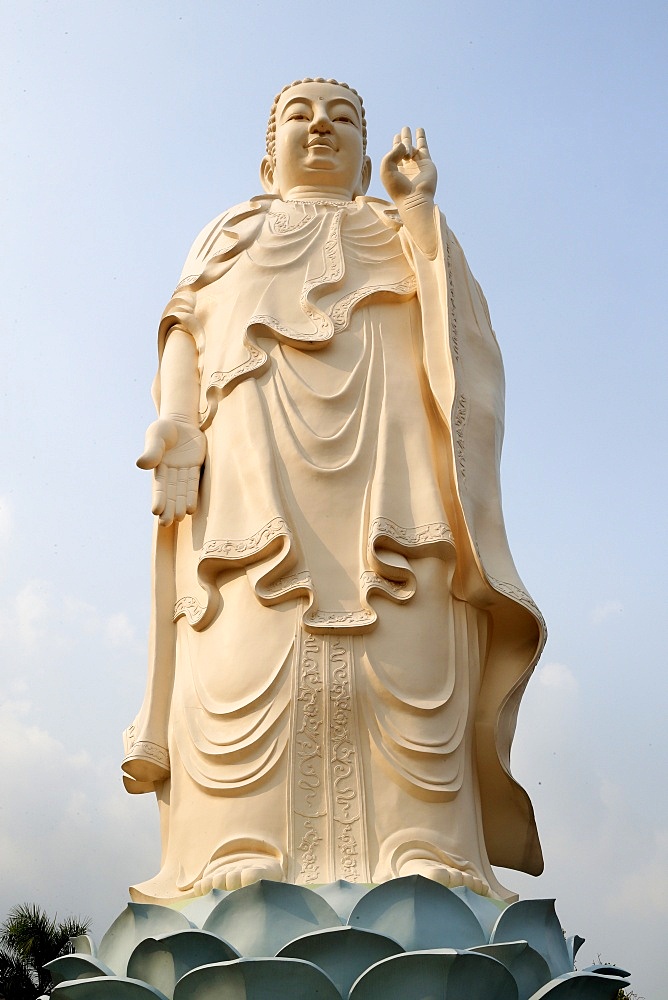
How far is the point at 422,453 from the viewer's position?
5.60 metres

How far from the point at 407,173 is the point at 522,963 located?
389cm

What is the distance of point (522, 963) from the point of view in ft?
13.7

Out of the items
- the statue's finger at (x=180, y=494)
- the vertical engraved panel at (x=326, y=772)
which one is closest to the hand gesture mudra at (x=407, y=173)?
the statue's finger at (x=180, y=494)

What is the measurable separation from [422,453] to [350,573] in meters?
0.72

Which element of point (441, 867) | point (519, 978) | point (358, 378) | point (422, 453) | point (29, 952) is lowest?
point (29, 952)

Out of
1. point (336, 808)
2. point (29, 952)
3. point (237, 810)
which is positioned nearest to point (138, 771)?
point (237, 810)

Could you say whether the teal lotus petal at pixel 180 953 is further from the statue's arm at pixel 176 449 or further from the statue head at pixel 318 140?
the statue head at pixel 318 140

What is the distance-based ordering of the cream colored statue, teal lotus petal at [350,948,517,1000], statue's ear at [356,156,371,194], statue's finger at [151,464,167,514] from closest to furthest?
teal lotus petal at [350,948,517,1000] → the cream colored statue → statue's finger at [151,464,167,514] → statue's ear at [356,156,371,194]

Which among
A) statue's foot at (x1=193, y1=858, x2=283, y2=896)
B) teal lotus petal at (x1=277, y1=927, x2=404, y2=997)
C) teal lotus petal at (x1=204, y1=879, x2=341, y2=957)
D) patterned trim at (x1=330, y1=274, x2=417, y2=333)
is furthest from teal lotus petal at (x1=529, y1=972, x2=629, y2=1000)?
patterned trim at (x1=330, y1=274, x2=417, y2=333)

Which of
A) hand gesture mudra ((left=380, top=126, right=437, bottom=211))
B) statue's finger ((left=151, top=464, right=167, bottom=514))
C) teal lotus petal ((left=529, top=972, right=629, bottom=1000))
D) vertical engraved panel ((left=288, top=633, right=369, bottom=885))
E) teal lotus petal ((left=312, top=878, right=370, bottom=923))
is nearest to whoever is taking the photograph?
teal lotus petal ((left=529, top=972, right=629, bottom=1000))

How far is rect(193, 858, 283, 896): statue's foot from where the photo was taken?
14.6ft

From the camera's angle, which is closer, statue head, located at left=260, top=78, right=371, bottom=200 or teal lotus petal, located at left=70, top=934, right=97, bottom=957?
teal lotus petal, located at left=70, top=934, right=97, bottom=957

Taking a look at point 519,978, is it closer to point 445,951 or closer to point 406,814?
point 445,951

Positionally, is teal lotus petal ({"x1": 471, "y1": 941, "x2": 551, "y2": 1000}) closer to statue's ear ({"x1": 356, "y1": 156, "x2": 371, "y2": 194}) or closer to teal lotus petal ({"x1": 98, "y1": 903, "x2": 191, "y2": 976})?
teal lotus petal ({"x1": 98, "y1": 903, "x2": 191, "y2": 976})
